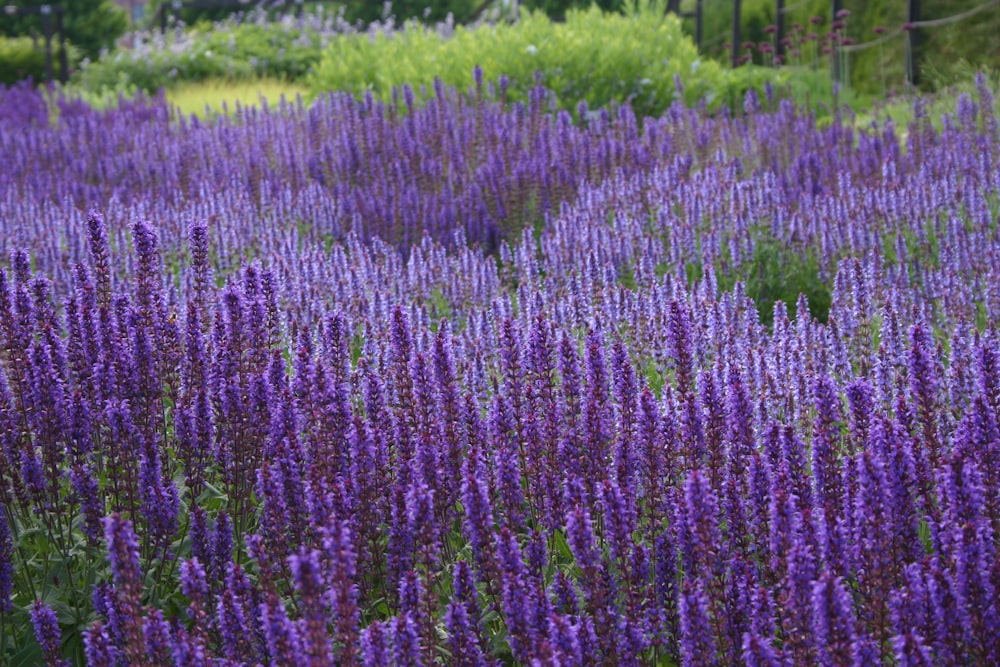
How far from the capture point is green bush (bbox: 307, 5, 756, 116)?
14.0 meters

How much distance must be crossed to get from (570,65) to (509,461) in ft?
38.2

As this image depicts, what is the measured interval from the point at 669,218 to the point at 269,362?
13.9 ft

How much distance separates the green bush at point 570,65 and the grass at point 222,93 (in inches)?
62.0

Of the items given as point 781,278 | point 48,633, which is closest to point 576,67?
point 781,278

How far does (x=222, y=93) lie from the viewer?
728 inches

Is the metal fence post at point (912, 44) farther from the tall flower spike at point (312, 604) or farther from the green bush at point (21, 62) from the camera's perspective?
the green bush at point (21, 62)

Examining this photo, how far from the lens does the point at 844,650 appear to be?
2.29m

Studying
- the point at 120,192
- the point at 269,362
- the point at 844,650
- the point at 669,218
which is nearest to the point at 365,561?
the point at 269,362

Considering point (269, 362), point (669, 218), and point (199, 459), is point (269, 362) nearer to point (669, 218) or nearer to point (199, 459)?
point (199, 459)

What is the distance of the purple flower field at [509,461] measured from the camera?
2568 millimetres

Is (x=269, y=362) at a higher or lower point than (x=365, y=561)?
higher

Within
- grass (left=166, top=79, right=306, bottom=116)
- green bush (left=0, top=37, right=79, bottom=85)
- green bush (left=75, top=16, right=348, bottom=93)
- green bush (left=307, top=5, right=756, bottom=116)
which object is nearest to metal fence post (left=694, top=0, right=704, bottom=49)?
green bush (left=75, top=16, right=348, bottom=93)

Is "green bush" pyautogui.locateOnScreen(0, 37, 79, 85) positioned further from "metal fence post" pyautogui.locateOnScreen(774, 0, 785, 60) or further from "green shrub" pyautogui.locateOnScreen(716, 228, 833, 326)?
"green shrub" pyautogui.locateOnScreen(716, 228, 833, 326)

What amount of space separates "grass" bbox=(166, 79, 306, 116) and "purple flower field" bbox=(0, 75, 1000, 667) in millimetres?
9966
